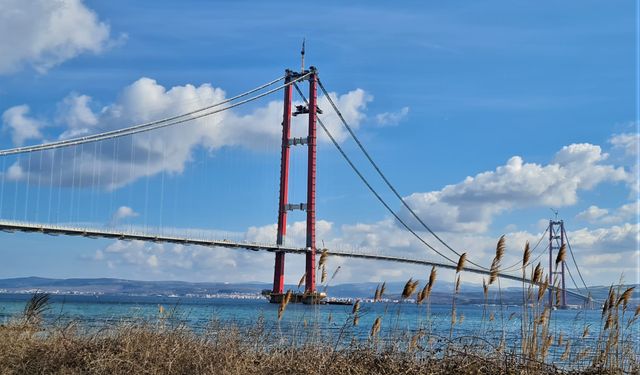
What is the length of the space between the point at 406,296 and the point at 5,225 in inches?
1144

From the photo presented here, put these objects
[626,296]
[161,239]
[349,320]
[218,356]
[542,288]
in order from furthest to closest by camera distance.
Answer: [161,239]
[349,320]
[218,356]
[542,288]
[626,296]

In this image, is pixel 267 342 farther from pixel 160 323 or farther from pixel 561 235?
pixel 561 235

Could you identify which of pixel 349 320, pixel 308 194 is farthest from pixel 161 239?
pixel 349 320

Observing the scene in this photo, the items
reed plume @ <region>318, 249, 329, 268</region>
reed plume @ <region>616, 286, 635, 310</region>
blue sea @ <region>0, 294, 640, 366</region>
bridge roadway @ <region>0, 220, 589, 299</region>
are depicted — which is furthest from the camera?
bridge roadway @ <region>0, 220, 589, 299</region>

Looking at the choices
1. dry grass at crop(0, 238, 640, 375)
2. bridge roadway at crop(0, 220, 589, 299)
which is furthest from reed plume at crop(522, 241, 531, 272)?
bridge roadway at crop(0, 220, 589, 299)

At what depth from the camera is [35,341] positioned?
23.3 ft

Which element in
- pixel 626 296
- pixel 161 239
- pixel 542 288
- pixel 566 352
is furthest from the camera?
pixel 161 239

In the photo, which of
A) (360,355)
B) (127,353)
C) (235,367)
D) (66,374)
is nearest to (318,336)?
(360,355)

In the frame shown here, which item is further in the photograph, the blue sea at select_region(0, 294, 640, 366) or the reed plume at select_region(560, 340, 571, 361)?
the blue sea at select_region(0, 294, 640, 366)

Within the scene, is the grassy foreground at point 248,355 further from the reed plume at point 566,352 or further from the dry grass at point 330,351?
the reed plume at point 566,352

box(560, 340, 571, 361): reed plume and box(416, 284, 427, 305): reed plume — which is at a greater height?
box(416, 284, 427, 305): reed plume

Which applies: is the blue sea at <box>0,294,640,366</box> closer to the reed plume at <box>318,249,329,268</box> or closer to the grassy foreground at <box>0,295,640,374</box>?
the grassy foreground at <box>0,295,640,374</box>

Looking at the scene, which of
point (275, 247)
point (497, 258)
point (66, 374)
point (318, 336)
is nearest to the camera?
point (497, 258)

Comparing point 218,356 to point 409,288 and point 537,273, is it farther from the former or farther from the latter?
point 537,273
